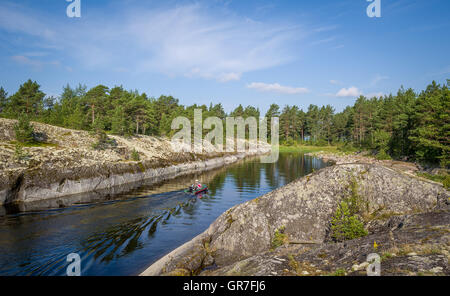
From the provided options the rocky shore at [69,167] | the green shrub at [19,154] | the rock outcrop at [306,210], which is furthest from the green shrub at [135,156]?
the rock outcrop at [306,210]

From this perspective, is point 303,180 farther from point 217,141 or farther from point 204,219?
point 217,141

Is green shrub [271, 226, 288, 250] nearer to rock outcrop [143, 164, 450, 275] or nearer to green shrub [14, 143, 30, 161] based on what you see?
rock outcrop [143, 164, 450, 275]

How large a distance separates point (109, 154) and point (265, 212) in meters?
40.6

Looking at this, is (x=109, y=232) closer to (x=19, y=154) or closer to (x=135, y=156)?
(x=19, y=154)

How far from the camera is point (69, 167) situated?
37.1 metres

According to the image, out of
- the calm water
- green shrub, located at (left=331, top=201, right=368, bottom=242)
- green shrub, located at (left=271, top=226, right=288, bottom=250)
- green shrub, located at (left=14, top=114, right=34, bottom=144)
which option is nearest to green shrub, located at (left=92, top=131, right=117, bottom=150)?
green shrub, located at (left=14, top=114, right=34, bottom=144)

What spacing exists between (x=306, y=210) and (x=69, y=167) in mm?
36840

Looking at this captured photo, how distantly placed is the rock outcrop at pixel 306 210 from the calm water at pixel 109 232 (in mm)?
4324

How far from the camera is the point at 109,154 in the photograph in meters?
47.5

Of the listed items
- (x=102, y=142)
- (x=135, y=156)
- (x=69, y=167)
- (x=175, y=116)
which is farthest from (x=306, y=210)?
(x=175, y=116)

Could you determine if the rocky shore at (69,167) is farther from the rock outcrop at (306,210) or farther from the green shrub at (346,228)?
the green shrub at (346,228)

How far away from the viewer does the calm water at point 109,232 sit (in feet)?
54.3

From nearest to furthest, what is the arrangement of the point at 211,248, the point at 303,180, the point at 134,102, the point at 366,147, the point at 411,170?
the point at 211,248
the point at 303,180
the point at 411,170
the point at 134,102
the point at 366,147
